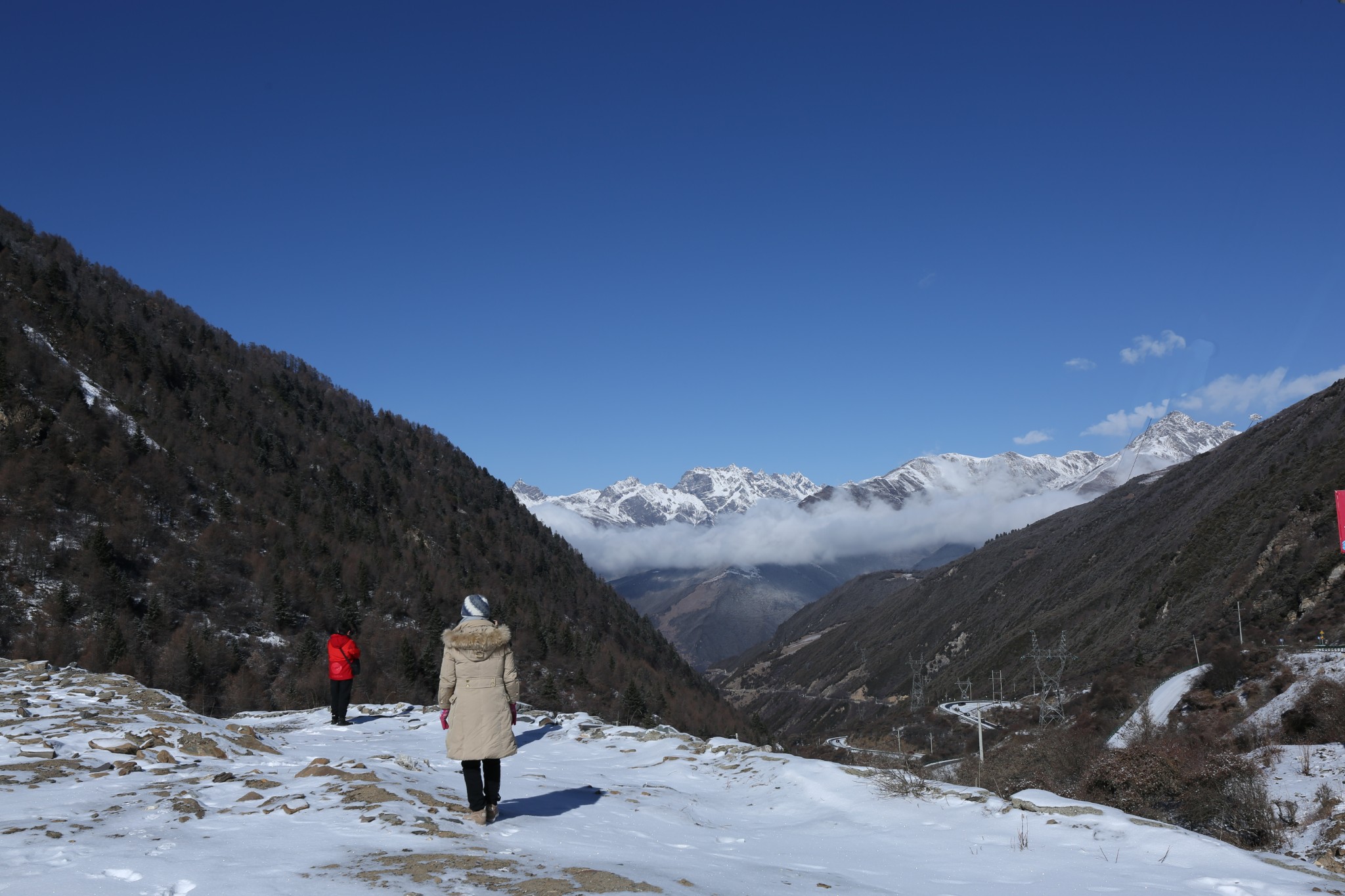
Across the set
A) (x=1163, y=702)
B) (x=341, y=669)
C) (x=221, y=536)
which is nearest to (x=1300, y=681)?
(x=1163, y=702)

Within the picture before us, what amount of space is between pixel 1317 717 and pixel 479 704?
64.2ft

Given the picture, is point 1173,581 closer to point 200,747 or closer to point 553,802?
point 553,802

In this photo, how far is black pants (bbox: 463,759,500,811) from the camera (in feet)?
27.8

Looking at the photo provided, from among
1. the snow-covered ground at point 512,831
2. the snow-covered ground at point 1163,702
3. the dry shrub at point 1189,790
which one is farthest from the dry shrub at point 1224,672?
the snow-covered ground at point 512,831

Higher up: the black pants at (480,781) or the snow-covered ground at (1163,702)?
the black pants at (480,781)

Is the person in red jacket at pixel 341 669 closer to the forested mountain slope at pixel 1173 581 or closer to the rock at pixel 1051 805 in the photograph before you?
the rock at pixel 1051 805

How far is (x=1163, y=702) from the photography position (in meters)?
34.0

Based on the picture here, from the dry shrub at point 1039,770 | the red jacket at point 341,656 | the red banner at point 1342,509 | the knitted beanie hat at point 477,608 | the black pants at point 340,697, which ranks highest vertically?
the red banner at point 1342,509

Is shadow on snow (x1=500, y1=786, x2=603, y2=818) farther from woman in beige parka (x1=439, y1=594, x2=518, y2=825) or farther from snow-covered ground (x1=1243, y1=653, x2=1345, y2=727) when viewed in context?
snow-covered ground (x1=1243, y1=653, x2=1345, y2=727)

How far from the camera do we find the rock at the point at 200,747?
1121cm

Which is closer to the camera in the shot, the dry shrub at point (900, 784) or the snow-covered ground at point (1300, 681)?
the dry shrub at point (900, 784)

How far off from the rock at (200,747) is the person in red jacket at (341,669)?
17.2ft

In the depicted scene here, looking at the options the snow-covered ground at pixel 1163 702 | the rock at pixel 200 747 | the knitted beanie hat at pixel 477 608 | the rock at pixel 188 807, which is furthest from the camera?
the snow-covered ground at pixel 1163 702

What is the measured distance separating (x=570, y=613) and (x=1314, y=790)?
103m
